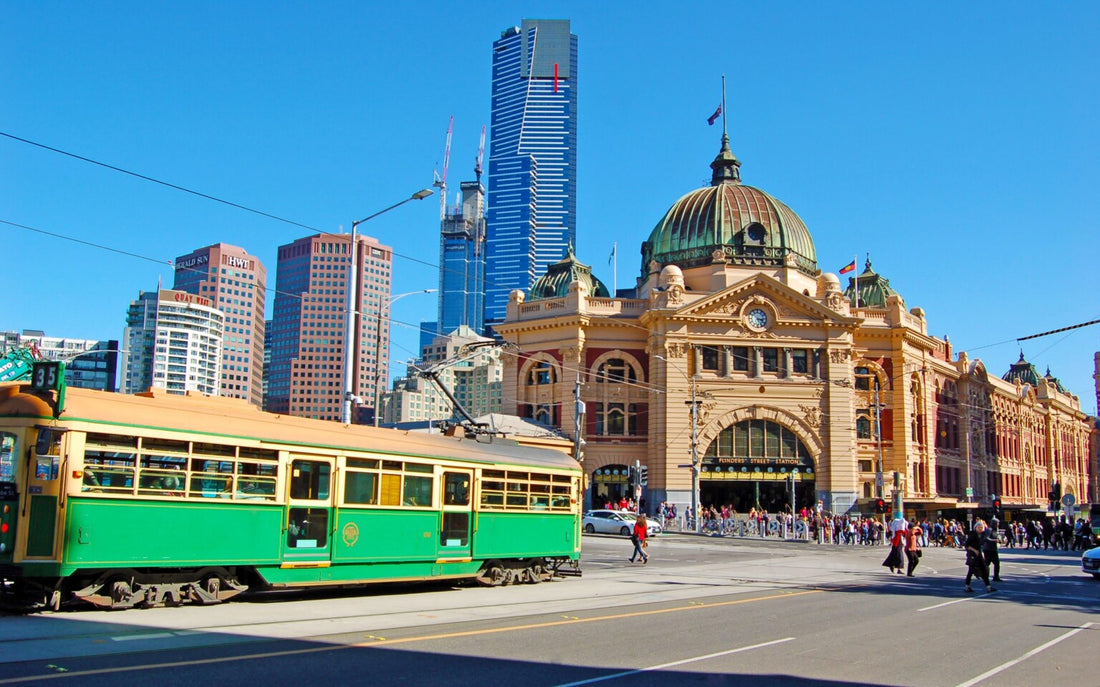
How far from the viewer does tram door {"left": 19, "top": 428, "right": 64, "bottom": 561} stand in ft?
42.6

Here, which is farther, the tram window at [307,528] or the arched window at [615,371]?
the arched window at [615,371]

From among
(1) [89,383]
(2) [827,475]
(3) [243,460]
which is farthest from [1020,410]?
(1) [89,383]

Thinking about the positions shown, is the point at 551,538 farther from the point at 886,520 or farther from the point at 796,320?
the point at 796,320

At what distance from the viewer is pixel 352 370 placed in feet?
86.1

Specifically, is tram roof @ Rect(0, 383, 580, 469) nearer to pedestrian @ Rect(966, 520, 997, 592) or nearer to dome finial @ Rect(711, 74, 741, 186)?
pedestrian @ Rect(966, 520, 997, 592)

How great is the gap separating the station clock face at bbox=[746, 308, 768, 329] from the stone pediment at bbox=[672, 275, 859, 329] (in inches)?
5.6

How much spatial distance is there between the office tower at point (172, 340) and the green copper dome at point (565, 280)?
87.0 metres

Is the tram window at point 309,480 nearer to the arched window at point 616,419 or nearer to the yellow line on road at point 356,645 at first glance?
the yellow line on road at point 356,645

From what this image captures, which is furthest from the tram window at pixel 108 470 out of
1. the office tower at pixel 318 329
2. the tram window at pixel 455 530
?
the office tower at pixel 318 329

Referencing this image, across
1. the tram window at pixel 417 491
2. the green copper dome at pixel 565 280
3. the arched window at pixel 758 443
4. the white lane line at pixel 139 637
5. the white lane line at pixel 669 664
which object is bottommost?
the white lane line at pixel 669 664

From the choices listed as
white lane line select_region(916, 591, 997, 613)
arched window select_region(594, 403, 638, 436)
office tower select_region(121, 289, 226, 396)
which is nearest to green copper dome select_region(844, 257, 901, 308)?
arched window select_region(594, 403, 638, 436)

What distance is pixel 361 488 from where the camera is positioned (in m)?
17.1

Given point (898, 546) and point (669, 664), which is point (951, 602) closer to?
point (898, 546)

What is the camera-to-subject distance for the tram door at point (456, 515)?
18.7 metres
